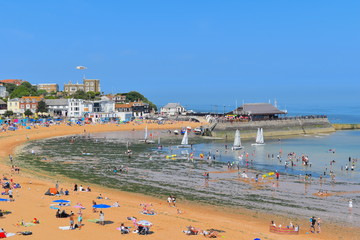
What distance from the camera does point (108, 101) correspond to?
133 metres

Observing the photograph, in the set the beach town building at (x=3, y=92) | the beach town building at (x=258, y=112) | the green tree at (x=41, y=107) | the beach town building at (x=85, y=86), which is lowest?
the beach town building at (x=258, y=112)

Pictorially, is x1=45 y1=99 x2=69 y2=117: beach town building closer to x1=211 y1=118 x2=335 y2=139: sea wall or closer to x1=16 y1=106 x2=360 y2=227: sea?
x1=16 y1=106 x2=360 y2=227: sea

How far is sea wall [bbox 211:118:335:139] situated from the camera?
290ft

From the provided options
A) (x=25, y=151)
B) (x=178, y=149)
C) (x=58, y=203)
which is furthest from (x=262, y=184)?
(x=25, y=151)

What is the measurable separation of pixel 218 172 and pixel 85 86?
140 meters

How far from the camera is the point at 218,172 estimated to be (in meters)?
46.8

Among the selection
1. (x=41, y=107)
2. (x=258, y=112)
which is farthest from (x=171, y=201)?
(x=41, y=107)

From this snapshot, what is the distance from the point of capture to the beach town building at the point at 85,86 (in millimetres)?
175375

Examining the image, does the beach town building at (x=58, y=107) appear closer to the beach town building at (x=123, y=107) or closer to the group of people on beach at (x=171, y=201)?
the beach town building at (x=123, y=107)

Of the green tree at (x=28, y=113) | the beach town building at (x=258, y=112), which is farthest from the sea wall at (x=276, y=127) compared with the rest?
the green tree at (x=28, y=113)

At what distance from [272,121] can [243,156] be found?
37231 millimetres

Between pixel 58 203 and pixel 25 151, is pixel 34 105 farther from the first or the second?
pixel 58 203

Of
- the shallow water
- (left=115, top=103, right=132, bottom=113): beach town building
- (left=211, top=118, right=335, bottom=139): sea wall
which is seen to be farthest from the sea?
(left=115, top=103, right=132, bottom=113): beach town building

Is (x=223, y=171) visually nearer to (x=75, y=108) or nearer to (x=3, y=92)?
(x=75, y=108)
